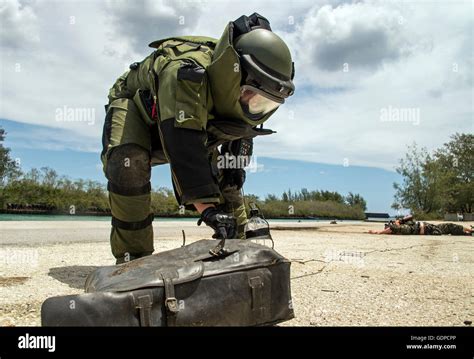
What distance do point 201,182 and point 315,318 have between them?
918 mm

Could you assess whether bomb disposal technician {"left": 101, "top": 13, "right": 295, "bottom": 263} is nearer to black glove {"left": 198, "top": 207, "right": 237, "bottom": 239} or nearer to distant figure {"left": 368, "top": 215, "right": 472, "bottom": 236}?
black glove {"left": 198, "top": 207, "right": 237, "bottom": 239}

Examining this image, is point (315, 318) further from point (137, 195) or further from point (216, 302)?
point (137, 195)

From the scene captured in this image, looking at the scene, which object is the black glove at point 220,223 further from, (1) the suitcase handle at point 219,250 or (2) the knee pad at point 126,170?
(2) the knee pad at point 126,170

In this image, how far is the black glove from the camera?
6.72 ft

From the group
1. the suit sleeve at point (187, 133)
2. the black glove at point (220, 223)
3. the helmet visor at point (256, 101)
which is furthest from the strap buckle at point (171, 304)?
the helmet visor at point (256, 101)

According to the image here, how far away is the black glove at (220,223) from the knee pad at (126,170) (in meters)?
0.86

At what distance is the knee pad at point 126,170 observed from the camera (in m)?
2.78

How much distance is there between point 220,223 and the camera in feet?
6.77

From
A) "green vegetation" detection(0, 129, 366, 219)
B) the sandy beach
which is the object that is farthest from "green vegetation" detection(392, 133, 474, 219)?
the sandy beach

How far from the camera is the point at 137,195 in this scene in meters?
2.81

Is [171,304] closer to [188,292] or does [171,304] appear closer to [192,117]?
[188,292]

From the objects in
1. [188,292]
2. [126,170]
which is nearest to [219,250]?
[188,292]

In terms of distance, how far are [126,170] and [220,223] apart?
1023 mm
